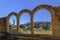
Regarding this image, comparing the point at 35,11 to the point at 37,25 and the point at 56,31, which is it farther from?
the point at 37,25

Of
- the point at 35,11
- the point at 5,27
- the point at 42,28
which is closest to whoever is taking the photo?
the point at 35,11

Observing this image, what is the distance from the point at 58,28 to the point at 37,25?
35.7ft

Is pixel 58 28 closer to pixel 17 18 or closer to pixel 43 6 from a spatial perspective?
pixel 43 6

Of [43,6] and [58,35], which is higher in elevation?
[43,6]

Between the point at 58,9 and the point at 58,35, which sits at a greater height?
the point at 58,9

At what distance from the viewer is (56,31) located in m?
15.2

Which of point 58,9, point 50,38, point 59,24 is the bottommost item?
point 50,38

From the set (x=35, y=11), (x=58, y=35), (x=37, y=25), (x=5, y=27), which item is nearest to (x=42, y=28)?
(x=37, y=25)

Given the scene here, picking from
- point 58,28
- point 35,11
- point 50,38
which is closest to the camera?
point 50,38

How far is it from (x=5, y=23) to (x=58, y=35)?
8029 millimetres

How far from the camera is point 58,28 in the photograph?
597 inches

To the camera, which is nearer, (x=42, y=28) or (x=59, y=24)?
(x=59, y=24)

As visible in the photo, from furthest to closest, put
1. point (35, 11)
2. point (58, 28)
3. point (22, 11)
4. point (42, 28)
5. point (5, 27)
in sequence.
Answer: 1. point (42, 28)
2. point (5, 27)
3. point (22, 11)
4. point (35, 11)
5. point (58, 28)

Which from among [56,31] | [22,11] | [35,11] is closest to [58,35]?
[56,31]
